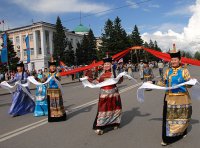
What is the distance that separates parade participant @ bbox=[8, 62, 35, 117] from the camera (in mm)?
9820

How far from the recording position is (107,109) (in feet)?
22.1

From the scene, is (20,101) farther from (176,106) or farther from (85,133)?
(176,106)

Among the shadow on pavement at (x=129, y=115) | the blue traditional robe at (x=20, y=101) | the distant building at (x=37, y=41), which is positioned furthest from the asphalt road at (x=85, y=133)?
the distant building at (x=37, y=41)

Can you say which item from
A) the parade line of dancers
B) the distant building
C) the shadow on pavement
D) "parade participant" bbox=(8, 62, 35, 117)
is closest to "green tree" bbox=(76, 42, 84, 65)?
the distant building

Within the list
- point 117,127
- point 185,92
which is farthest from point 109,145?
point 185,92

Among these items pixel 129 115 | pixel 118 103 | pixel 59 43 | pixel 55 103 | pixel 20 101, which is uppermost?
pixel 59 43

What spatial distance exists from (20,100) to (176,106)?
5.90m

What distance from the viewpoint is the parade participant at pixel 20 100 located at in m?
9.82

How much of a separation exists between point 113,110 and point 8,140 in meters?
2.43

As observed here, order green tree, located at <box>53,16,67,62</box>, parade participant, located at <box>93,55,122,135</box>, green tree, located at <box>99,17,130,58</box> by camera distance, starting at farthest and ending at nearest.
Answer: green tree, located at <box>53,16,67,62</box>
green tree, located at <box>99,17,130,58</box>
parade participant, located at <box>93,55,122,135</box>

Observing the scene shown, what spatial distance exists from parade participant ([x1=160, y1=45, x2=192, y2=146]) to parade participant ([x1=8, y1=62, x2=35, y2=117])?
221 inches

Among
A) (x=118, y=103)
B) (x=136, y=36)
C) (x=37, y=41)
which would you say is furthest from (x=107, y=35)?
(x=118, y=103)

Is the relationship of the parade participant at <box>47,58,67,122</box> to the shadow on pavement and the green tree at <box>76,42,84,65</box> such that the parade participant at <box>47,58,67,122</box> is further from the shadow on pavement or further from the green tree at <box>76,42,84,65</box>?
the green tree at <box>76,42,84,65</box>

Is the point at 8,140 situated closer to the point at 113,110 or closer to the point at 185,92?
the point at 113,110
